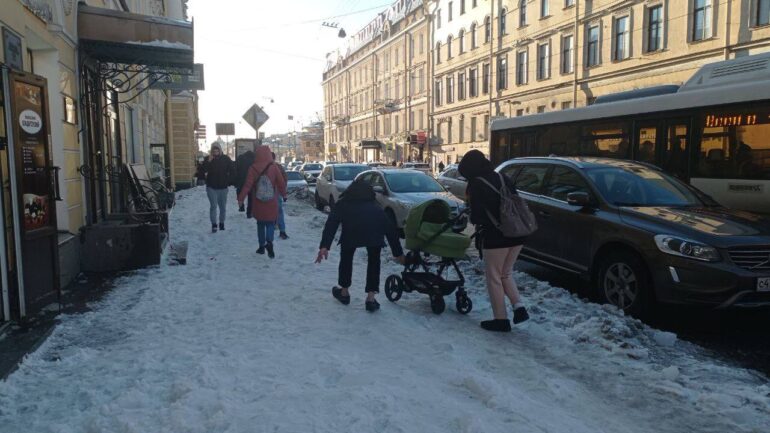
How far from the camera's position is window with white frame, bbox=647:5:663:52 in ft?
92.5

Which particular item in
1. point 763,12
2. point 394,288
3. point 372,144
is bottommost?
point 394,288

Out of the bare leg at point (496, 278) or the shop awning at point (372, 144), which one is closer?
the bare leg at point (496, 278)

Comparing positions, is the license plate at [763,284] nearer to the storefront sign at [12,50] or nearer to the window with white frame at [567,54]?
the storefront sign at [12,50]

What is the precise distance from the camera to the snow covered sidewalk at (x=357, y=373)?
11.5ft

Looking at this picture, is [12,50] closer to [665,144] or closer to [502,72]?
[665,144]

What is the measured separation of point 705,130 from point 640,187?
3.18 meters

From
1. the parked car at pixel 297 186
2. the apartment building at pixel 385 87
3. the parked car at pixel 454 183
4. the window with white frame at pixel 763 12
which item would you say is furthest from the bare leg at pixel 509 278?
the apartment building at pixel 385 87

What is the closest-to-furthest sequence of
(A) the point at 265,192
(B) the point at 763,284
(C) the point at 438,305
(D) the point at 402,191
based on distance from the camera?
(B) the point at 763,284 < (C) the point at 438,305 < (A) the point at 265,192 < (D) the point at 402,191

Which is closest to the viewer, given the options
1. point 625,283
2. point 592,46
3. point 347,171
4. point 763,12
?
point 625,283

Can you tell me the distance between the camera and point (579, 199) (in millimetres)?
6602

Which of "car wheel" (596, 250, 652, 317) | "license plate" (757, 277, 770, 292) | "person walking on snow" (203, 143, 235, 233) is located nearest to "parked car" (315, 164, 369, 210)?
"person walking on snow" (203, 143, 235, 233)

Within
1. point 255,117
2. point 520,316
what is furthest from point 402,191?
point 520,316

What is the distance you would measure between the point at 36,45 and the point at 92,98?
114 inches

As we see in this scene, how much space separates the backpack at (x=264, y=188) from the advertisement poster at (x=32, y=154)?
3625 millimetres
